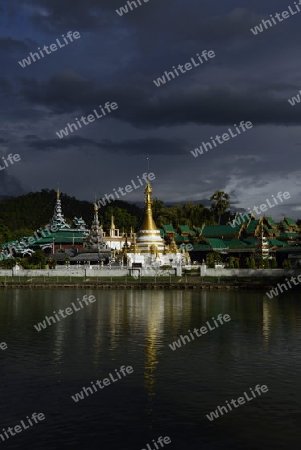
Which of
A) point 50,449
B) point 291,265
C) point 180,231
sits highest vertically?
point 180,231

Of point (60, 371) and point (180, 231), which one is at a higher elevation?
point (180, 231)

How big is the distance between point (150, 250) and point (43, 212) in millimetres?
81549

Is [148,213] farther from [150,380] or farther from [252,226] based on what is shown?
[150,380]

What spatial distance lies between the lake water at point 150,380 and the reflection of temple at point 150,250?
3887cm

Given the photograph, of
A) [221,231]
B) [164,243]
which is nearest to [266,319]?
[164,243]

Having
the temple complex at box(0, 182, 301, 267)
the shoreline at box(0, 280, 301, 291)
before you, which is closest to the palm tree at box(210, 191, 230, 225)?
the temple complex at box(0, 182, 301, 267)

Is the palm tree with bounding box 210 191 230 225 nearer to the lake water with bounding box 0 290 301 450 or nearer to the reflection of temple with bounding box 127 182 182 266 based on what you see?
the reflection of temple with bounding box 127 182 182 266

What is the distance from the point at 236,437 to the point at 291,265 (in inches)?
2307

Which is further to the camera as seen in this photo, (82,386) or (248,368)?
(248,368)

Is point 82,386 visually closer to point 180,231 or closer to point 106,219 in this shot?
point 180,231

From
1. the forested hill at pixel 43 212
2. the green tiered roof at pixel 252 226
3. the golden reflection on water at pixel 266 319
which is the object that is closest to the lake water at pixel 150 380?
the golden reflection on water at pixel 266 319

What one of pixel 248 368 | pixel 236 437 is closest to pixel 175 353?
pixel 248 368

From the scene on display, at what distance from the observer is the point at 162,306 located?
44656 mm

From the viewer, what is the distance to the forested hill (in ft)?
419
